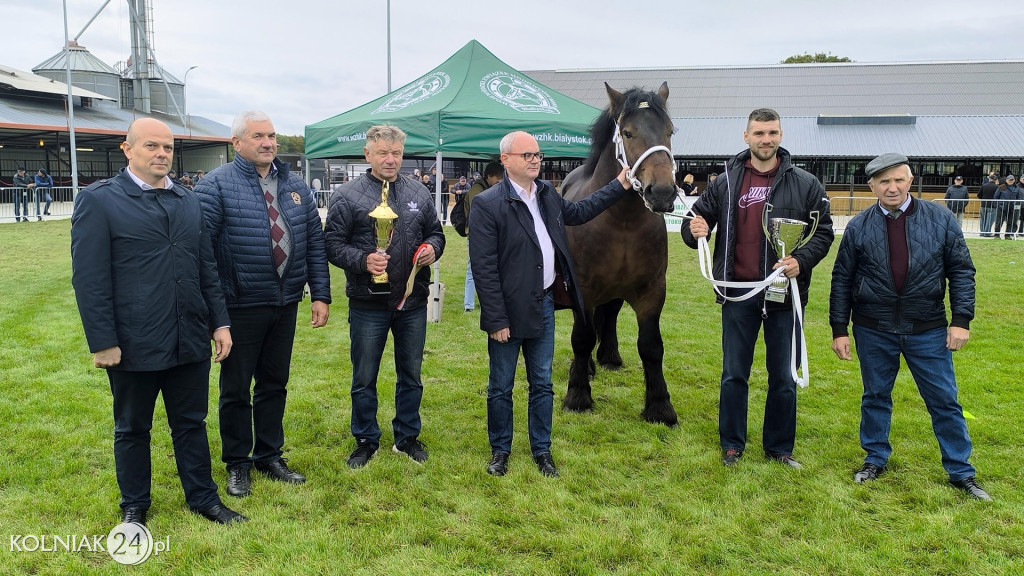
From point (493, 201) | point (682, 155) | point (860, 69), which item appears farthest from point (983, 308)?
point (860, 69)

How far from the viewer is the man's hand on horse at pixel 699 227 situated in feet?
12.2

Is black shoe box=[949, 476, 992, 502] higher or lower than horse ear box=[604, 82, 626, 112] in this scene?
lower

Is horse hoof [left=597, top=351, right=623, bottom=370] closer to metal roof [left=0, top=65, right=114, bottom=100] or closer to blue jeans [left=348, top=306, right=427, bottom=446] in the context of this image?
blue jeans [left=348, top=306, right=427, bottom=446]

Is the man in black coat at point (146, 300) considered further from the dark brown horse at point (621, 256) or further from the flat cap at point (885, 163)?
the flat cap at point (885, 163)

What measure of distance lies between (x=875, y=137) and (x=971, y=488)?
29.2 m

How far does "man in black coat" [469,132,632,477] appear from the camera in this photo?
3619 millimetres

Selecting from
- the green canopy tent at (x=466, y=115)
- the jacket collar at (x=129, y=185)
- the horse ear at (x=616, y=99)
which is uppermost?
the green canopy tent at (x=466, y=115)

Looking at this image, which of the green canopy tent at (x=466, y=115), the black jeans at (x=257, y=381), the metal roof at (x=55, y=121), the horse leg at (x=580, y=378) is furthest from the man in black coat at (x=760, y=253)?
the metal roof at (x=55, y=121)

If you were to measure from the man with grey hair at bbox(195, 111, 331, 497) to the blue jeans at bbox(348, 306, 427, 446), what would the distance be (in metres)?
0.27

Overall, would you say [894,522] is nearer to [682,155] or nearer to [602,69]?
[682,155]

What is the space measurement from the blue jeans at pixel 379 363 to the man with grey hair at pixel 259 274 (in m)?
0.27

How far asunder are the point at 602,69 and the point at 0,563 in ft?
125

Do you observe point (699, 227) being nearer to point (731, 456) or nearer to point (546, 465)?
point (731, 456)
